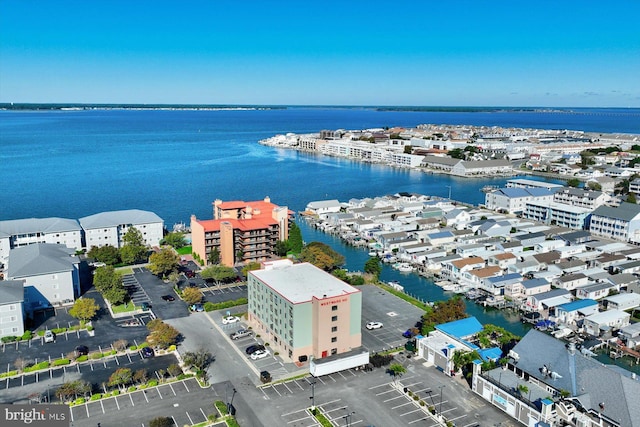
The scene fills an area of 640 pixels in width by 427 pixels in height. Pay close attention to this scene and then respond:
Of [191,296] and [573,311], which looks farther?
[191,296]

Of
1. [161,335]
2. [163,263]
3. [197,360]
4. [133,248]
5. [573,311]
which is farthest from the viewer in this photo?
[133,248]

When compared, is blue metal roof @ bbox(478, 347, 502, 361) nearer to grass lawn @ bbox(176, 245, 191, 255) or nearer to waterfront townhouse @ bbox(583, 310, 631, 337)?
waterfront townhouse @ bbox(583, 310, 631, 337)

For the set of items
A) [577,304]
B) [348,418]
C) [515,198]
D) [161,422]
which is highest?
[515,198]

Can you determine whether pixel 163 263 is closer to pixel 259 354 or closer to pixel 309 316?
A: pixel 259 354

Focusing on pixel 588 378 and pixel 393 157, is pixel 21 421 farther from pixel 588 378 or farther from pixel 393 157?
pixel 393 157

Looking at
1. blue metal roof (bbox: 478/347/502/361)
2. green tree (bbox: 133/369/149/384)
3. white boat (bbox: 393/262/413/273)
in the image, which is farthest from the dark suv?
white boat (bbox: 393/262/413/273)

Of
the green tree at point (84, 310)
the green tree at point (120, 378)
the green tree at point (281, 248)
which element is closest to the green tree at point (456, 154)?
the green tree at point (281, 248)

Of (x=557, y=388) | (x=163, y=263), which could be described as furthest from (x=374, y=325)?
(x=163, y=263)
